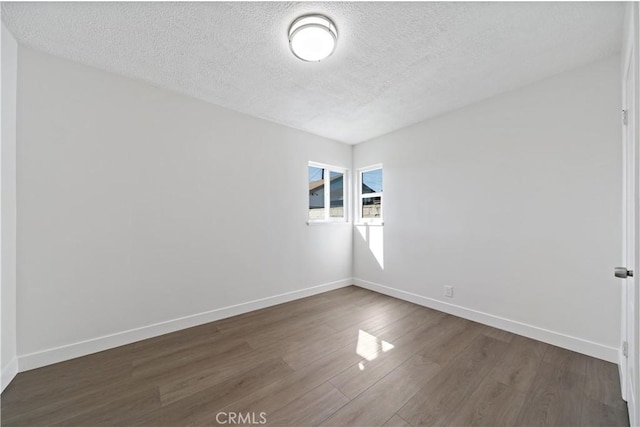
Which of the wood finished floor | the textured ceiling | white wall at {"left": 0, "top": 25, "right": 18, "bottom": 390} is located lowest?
the wood finished floor

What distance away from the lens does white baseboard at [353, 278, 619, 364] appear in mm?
2092

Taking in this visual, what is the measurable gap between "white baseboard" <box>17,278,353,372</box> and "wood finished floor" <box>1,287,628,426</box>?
3.2 inches

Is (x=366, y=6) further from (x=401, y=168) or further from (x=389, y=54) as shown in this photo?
(x=401, y=168)

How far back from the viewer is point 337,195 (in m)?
4.45

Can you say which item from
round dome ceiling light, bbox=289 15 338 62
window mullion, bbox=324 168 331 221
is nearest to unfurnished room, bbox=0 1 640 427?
round dome ceiling light, bbox=289 15 338 62

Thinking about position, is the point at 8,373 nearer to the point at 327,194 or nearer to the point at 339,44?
the point at 339,44

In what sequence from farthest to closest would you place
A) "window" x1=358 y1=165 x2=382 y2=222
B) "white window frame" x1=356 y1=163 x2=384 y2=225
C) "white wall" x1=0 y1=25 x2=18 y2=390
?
"window" x1=358 y1=165 x2=382 y2=222 → "white window frame" x1=356 y1=163 x2=384 y2=225 → "white wall" x1=0 y1=25 x2=18 y2=390

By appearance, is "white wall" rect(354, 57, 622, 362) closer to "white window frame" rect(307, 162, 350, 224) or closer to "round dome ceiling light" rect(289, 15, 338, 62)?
"white window frame" rect(307, 162, 350, 224)

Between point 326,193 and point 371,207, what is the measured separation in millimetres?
835

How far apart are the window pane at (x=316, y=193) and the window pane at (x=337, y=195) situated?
233 millimetres

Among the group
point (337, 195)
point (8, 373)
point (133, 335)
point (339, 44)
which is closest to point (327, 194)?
point (337, 195)

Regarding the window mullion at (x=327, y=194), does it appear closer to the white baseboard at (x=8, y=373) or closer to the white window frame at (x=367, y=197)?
the white window frame at (x=367, y=197)

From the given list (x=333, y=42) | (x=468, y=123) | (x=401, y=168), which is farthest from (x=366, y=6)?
(x=401, y=168)

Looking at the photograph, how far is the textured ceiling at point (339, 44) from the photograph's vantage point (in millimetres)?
1643
